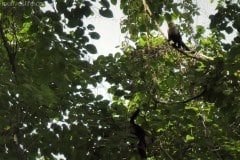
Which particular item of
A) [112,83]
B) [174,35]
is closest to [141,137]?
[112,83]

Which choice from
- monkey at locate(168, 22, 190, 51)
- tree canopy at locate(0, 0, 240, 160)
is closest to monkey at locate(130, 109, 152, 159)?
tree canopy at locate(0, 0, 240, 160)

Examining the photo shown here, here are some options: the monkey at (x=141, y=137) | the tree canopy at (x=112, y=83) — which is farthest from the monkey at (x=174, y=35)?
the monkey at (x=141, y=137)

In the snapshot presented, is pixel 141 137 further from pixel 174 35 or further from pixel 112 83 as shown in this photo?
pixel 174 35

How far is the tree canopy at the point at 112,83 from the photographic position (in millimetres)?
4102

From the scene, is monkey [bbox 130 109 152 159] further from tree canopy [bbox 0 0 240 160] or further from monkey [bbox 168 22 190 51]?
monkey [bbox 168 22 190 51]

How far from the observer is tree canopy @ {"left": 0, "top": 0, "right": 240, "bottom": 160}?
4.10 m

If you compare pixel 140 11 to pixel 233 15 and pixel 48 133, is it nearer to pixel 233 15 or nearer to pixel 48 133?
pixel 233 15

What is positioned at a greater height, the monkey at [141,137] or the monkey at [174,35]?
the monkey at [174,35]

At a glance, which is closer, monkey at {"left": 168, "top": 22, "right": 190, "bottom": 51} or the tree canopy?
the tree canopy

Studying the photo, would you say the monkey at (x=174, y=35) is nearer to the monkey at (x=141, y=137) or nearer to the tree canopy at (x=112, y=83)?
the tree canopy at (x=112, y=83)

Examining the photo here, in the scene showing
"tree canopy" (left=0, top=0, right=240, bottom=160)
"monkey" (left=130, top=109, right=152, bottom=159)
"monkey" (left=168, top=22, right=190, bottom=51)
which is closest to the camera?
"tree canopy" (left=0, top=0, right=240, bottom=160)

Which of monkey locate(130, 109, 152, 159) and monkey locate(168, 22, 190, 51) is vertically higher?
monkey locate(168, 22, 190, 51)

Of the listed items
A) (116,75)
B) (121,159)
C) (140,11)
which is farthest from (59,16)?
(121,159)

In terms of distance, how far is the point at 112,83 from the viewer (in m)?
6.52
